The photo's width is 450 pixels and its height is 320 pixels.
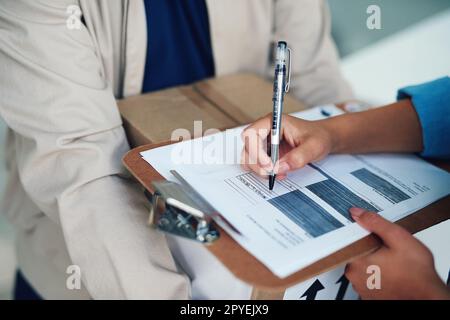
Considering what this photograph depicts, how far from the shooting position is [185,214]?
64cm

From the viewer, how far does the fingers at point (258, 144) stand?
693 millimetres

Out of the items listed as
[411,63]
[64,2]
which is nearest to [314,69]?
[64,2]

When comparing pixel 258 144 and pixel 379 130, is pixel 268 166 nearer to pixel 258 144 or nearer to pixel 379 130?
pixel 258 144

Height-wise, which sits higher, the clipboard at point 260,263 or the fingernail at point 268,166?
the fingernail at point 268,166

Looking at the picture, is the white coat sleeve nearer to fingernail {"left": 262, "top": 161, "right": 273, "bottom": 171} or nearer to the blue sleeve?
fingernail {"left": 262, "top": 161, "right": 273, "bottom": 171}

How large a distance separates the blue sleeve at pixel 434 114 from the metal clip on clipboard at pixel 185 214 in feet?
1.38

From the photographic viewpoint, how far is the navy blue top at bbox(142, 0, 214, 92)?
0.96 metres

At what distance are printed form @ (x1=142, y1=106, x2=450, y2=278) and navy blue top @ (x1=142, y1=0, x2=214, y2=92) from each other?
0.28m

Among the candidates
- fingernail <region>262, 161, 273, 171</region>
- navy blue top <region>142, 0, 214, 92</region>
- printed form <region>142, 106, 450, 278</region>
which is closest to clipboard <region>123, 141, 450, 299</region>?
printed form <region>142, 106, 450, 278</region>

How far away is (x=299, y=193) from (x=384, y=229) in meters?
0.13

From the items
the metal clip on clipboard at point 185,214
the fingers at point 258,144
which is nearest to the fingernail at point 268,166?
the fingers at point 258,144

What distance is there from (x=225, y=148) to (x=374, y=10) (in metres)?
0.38

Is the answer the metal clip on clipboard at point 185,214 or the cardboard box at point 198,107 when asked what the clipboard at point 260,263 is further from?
the cardboard box at point 198,107

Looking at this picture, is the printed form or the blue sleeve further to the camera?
the blue sleeve
